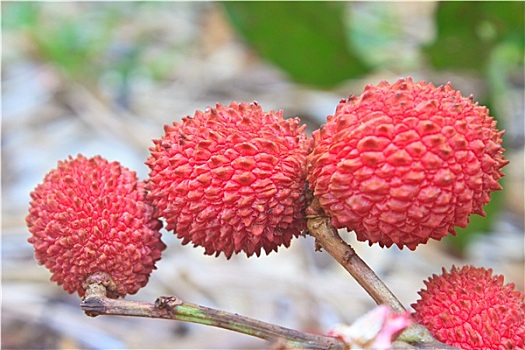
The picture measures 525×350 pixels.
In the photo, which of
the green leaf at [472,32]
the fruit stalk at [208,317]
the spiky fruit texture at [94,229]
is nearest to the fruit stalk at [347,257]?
the fruit stalk at [208,317]

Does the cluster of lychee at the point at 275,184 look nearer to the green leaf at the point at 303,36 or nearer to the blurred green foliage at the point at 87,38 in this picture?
the green leaf at the point at 303,36

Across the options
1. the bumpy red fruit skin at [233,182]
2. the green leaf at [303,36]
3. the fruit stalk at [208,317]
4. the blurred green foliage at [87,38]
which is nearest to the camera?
the fruit stalk at [208,317]

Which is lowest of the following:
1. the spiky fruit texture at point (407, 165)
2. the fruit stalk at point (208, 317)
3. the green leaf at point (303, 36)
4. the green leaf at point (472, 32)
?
the fruit stalk at point (208, 317)

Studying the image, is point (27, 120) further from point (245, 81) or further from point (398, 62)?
point (398, 62)

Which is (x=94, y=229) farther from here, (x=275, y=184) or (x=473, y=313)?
(x=473, y=313)

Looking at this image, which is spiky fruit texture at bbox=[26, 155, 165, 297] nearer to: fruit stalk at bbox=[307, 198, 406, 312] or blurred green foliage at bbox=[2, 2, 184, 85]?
fruit stalk at bbox=[307, 198, 406, 312]

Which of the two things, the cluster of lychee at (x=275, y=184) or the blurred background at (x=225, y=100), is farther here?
the blurred background at (x=225, y=100)
